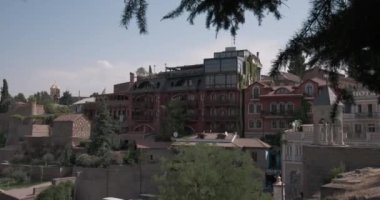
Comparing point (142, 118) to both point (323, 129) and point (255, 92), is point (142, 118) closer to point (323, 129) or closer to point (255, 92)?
point (255, 92)

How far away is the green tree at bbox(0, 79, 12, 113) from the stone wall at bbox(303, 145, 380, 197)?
58.9 metres

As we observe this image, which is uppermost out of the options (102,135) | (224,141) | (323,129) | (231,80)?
(231,80)

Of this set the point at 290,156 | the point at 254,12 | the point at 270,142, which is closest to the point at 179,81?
the point at 270,142

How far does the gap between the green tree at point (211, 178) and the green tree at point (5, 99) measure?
54.7 metres

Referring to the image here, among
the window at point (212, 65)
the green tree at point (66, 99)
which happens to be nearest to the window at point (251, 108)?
the window at point (212, 65)

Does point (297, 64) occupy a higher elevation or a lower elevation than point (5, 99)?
lower

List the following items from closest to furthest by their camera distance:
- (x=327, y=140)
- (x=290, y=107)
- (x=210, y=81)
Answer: (x=327, y=140) < (x=290, y=107) < (x=210, y=81)

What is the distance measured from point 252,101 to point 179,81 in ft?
32.3

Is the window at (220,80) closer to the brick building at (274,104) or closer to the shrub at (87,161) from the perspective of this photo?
the brick building at (274,104)

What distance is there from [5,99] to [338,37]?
77833 mm

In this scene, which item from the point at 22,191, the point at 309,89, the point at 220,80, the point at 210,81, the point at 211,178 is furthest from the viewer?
the point at 210,81

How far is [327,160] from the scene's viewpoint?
25.0m

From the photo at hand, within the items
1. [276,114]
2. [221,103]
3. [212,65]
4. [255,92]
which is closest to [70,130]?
[221,103]

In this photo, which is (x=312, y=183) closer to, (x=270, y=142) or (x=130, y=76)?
(x=270, y=142)
